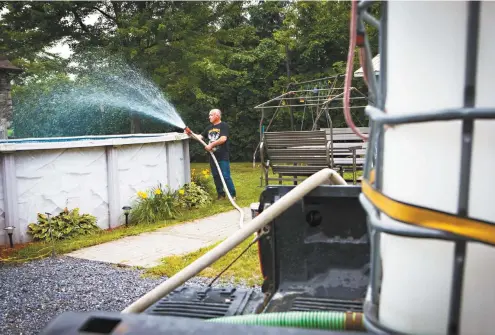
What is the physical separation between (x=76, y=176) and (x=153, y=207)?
46.9 inches

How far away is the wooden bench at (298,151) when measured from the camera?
8.58m

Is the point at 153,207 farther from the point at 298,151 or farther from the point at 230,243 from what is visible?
the point at 230,243

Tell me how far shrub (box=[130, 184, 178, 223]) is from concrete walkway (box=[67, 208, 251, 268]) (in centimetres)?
51

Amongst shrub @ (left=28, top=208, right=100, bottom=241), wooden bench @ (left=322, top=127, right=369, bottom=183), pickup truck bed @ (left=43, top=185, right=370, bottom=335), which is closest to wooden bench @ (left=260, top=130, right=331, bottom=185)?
wooden bench @ (left=322, top=127, right=369, bottom=183)

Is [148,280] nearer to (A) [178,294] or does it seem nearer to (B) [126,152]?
(A) [178,294]

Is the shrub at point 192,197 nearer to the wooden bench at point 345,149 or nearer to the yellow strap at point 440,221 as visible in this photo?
the wooden bench at point 345,149

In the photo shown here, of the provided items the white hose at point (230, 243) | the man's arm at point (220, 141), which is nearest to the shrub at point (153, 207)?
the man's arm at point (220, 141)

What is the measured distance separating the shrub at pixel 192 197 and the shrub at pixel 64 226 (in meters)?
1.70

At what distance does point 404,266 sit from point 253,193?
29.6 ft

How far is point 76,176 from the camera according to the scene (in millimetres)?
6777

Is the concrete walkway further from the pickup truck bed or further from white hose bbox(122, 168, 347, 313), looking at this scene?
white hose bbox(122, 168, 347, 313)

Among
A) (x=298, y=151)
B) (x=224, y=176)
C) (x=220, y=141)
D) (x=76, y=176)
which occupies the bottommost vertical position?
(x=224, y=176)

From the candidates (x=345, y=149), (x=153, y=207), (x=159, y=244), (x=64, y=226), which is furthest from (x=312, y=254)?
(x=345, y=149)

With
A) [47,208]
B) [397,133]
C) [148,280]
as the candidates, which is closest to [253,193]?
[47,208]
